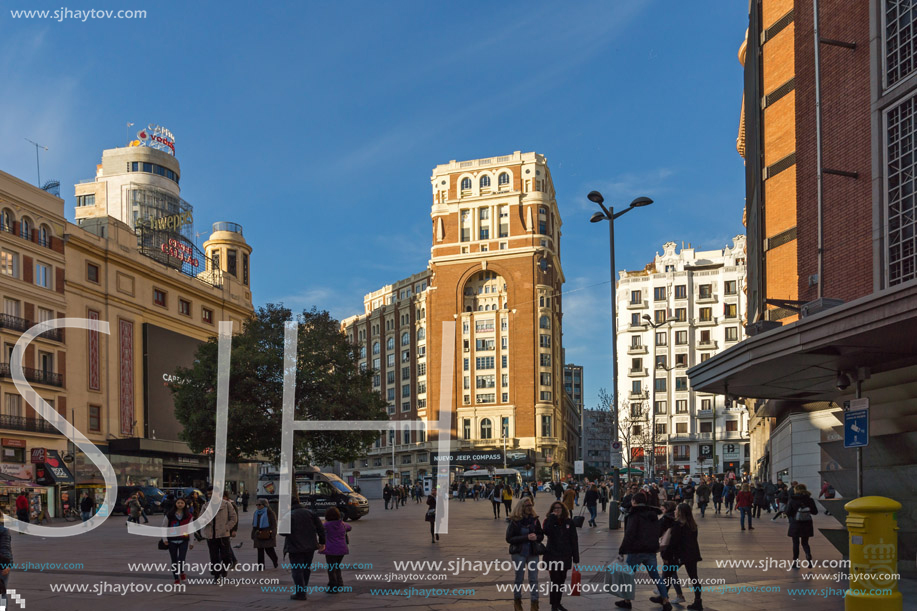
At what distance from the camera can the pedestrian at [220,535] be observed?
15.3 meters

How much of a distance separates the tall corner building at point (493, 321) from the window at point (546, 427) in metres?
0.13

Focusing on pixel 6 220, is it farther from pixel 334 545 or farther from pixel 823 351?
pixel 823 351

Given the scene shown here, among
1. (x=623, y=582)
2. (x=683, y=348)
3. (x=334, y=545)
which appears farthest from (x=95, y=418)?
(x=683, y=348)

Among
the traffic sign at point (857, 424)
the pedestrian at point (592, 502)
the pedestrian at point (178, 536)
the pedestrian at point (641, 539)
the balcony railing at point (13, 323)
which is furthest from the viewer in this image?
the balcony railing at point (13, 323)

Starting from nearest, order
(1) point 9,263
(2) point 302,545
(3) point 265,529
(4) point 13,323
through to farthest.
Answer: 1. (2) point 302,545
2. (3) point 265,529
3. (4) point 13,323
4. (1) point 9,263

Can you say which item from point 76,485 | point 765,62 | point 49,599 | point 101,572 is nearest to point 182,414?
point 76,485

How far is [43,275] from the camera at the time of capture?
51.2 metres

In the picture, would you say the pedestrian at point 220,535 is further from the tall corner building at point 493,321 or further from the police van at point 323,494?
the tall corner building at point 493,321

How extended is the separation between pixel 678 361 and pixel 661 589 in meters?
100

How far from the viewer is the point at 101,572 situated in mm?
17328

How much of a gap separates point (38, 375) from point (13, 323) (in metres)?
3.31

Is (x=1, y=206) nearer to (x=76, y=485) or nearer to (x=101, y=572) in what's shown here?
(x=76, y=485)

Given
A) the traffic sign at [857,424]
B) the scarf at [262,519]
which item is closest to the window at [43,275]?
the scarf at [262,519]

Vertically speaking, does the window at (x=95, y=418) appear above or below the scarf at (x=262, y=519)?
below
